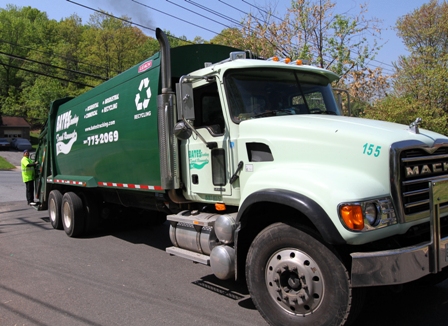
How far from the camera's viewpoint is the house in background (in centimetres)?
5806

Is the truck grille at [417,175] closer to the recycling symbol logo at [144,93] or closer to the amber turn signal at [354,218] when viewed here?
the amber turn signal at [354,218]

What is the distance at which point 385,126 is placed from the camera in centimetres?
402

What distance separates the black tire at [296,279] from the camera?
3346mm

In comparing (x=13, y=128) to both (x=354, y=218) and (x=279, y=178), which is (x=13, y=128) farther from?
(x=354, y=218)

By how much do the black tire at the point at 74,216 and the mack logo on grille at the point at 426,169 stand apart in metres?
6.76

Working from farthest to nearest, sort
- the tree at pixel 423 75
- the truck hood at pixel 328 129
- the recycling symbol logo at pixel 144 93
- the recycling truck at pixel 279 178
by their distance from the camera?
the tree at pixel 423 75 < the recycling symbol logo at pixel 144 93 < the truck hood at pixel 328 129 < the recycling truck at pixel 279 178

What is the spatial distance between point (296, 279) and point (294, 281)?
30 millimetres

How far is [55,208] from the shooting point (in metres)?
9.24

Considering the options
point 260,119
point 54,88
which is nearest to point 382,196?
point 260,119

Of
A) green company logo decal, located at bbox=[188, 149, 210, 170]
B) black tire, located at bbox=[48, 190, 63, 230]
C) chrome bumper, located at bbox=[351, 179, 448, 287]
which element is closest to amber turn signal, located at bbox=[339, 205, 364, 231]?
chrome bumper, located at bbox=[351, 179, 448, 287]

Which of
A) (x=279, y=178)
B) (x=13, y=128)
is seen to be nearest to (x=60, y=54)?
(x=13, y=128)

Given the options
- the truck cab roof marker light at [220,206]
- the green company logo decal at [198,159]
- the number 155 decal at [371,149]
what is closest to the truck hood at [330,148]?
the number 155 decal at [371,149]

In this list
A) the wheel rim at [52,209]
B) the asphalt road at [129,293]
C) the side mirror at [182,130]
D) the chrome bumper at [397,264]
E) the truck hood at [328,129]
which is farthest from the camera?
the wheel rim at [52,209]

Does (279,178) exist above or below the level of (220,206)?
above
